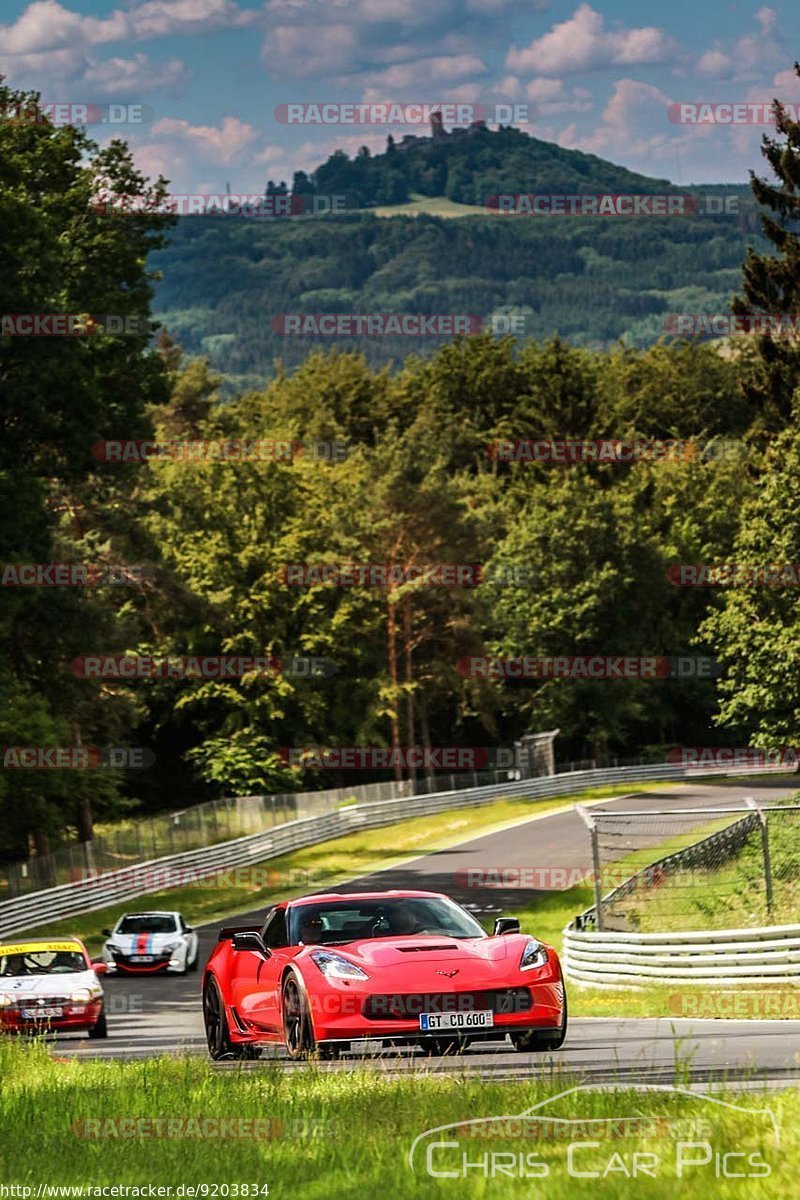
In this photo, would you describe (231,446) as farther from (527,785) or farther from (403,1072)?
(403,1072)

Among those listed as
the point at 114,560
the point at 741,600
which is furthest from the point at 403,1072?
the point at 741,600

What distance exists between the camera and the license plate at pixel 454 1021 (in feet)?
39.9

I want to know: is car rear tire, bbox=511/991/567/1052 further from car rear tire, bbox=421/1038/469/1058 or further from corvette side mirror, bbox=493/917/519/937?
corvette side mirror, bbox=493/917/519/937

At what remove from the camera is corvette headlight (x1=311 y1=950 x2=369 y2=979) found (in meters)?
12.3

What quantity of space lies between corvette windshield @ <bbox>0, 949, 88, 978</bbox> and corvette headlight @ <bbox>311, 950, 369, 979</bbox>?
1009cm

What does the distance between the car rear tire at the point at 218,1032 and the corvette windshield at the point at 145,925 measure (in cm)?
2073

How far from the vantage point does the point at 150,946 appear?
3462 cm

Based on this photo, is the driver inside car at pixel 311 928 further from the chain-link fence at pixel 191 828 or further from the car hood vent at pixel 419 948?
the chain-link fence at pixel 191 828

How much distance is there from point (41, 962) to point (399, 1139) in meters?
15.4

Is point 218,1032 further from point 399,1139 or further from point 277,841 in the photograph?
point 277,841

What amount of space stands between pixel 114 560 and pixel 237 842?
9.60m
